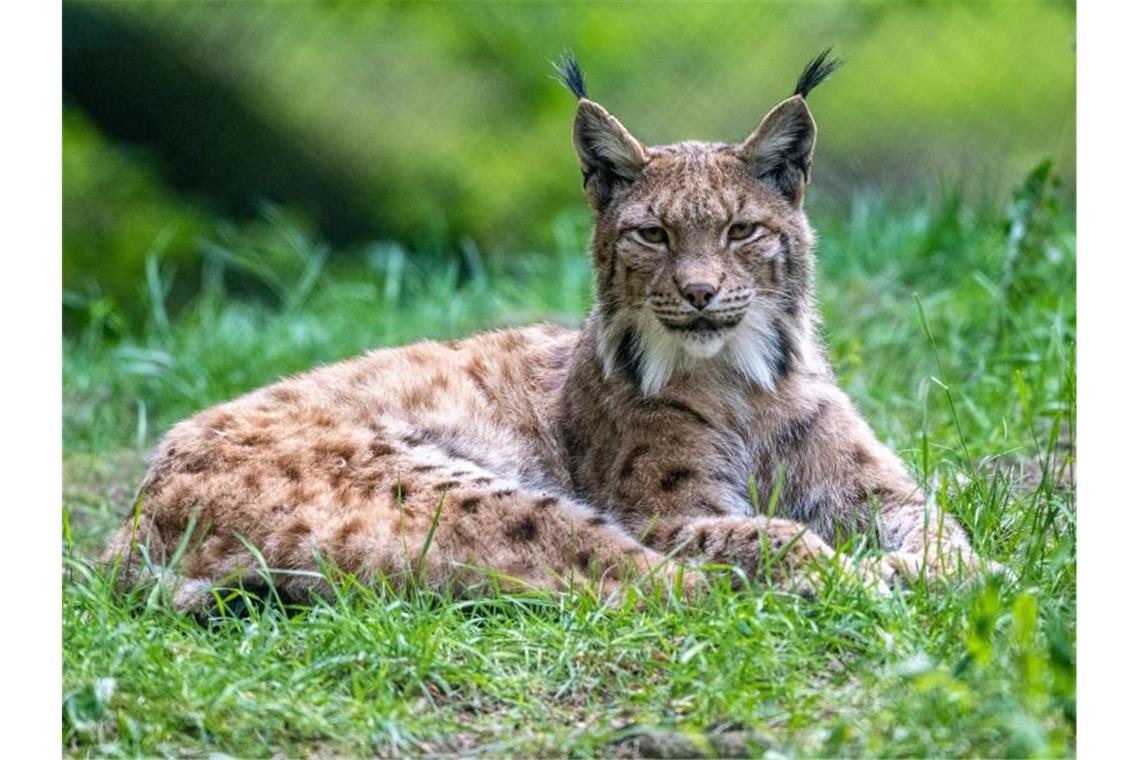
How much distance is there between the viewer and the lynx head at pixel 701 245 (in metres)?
5.56

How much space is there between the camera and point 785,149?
5.74 m

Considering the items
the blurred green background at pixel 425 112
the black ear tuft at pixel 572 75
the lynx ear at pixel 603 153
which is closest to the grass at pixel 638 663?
the lynx ear at pixel 603 153

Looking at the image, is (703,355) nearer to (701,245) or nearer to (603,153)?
(701,245)

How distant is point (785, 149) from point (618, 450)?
1142mm

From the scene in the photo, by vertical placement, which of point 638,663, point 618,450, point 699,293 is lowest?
point 638,663

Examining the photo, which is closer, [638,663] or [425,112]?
[638,663]

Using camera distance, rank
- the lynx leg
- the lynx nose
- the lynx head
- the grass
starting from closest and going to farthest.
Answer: the grass
the lynx leg
the lynx nose
the lynx head

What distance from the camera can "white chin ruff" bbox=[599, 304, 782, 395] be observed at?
5.66 meters

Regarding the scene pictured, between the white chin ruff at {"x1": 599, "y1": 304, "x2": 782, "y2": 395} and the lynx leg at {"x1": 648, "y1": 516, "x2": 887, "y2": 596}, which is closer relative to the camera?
the lynx leg at {"x1": 648, "y1": 516, "x2": 887, "y2": 596}

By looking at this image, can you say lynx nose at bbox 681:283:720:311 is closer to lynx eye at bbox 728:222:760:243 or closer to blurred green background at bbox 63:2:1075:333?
lynx eye at bbox 728:222:760:243

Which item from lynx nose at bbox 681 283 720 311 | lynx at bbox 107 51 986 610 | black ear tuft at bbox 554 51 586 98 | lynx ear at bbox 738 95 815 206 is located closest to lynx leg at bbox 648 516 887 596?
lynx at bbox 107 51 986 610

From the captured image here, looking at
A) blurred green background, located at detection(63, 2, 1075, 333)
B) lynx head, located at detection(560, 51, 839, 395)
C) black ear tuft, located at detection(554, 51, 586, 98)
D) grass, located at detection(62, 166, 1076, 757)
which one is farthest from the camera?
blurred green background, located at detection(63, 2, 1075, 333)

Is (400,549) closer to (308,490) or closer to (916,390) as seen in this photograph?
(308,490)

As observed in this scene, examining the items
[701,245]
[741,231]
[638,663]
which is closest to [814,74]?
[741,231]
